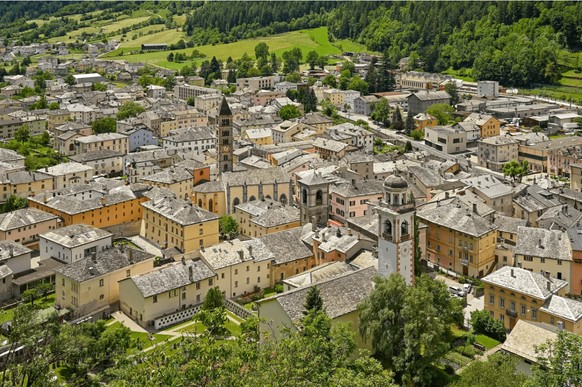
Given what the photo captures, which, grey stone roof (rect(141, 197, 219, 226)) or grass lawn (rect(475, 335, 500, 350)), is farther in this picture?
grey stone roof (rect(141, 197, 219, 226))

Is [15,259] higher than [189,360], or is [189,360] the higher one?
[189,360]

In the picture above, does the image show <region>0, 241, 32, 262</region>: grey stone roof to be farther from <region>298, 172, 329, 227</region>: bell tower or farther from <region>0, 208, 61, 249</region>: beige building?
<region>298, 172, 329, 227</region>: bell tower

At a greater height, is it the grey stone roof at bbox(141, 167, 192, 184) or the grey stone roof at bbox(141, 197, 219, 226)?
the grey stone roof at bbox(141, 167, 192, 184)

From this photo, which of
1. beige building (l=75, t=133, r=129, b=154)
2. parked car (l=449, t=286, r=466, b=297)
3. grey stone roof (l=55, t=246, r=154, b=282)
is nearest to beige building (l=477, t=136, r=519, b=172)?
parked car (l=449, t=286, r=466, b=297)

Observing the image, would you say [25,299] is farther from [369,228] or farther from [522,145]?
[522,145]

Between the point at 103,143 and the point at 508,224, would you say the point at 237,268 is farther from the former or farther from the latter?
the point at 103,143

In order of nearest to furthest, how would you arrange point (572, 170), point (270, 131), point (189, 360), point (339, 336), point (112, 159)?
1. point (189, 360)
2. point (339, 336)
3. point (572, 170)
4. point (112, 159)
5. point (270, 131)

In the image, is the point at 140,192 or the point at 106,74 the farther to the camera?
the point at 106,74

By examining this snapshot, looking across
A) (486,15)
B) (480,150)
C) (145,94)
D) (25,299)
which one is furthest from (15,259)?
(486,15)
